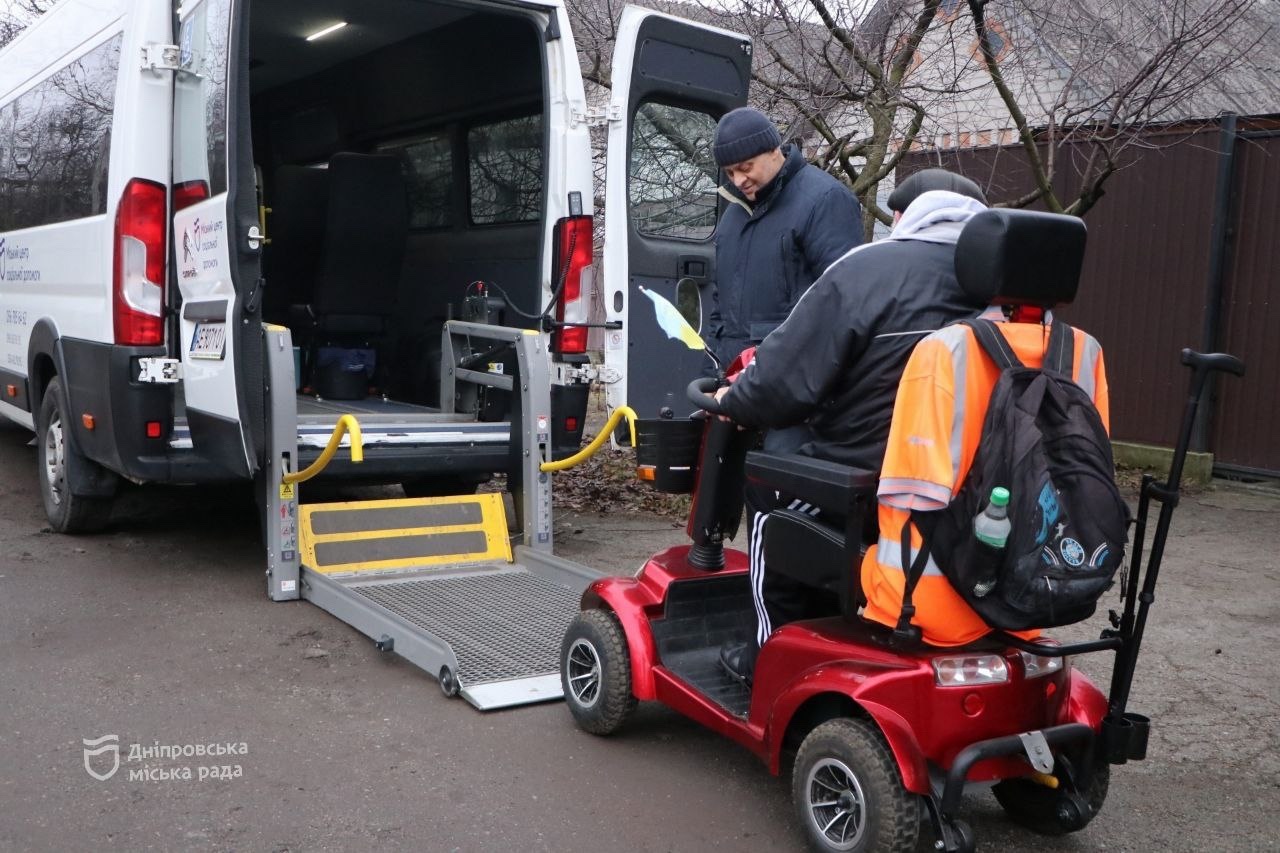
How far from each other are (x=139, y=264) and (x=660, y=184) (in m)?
2.81

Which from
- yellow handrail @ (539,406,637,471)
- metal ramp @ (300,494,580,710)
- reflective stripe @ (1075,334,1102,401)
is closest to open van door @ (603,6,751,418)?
yellow handrail @ (539,406,637,471)

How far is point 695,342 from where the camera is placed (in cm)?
351

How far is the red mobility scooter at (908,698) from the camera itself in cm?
287

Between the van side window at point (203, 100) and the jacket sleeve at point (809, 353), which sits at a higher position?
the van side window at point (203, 100)

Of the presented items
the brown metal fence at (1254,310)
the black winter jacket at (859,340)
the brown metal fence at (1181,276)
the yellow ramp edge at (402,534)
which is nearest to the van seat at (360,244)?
the yellow ramp edge at (402,534)

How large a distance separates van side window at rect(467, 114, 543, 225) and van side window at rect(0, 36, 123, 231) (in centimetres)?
237

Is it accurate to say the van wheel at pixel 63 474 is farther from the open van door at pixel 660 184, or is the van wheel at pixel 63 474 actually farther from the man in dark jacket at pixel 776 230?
the man in dark jacket at pixel 776 230

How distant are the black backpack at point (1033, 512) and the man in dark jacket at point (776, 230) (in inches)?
69.2

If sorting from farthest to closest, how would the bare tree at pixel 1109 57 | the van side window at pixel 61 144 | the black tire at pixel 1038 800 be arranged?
the bare tree at pixel 1109 57, the van side window at pixel 61 144, the black tire at pixel 1038 800

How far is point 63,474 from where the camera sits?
6531mm

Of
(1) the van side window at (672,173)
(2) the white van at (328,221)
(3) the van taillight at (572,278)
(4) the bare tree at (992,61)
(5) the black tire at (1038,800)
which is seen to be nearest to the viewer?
(5) the black tire at (1038,800)

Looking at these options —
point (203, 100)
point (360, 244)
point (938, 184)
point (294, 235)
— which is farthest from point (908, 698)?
point (294, 235)

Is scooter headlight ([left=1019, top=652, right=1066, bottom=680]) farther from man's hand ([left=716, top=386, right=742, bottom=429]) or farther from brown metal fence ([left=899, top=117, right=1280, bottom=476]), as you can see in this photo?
brown metal fence ([left=899, top=117, right=1280, bottom=476])

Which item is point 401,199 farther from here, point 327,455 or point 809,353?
point 809,353
